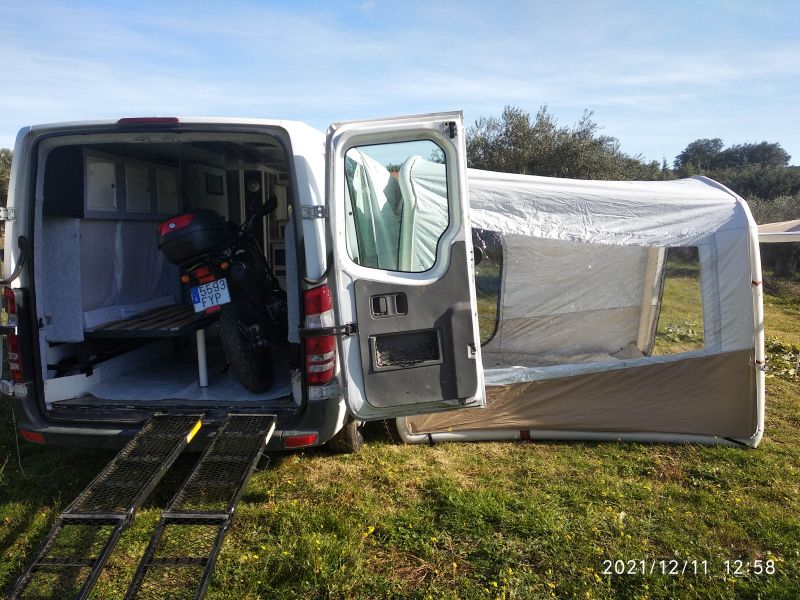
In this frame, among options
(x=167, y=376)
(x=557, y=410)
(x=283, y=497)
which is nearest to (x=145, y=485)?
(x=283, y=497)

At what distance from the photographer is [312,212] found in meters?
3.32

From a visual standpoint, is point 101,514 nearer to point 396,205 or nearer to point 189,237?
point 189,237

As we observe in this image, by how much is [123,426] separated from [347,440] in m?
1.48

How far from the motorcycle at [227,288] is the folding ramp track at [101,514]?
0.76m

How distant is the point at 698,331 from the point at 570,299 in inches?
46.7

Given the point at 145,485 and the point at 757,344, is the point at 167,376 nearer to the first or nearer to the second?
the point at 145,485

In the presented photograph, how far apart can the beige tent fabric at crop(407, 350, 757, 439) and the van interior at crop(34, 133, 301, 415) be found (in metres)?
1.63

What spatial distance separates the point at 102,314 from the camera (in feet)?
15.2

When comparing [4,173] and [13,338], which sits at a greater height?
[4,173]

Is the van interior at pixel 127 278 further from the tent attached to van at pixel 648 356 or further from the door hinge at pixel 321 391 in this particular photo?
the tent attached to van at pixel 648 356

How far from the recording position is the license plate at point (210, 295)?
4340 mm

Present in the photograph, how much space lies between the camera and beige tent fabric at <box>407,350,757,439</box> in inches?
180

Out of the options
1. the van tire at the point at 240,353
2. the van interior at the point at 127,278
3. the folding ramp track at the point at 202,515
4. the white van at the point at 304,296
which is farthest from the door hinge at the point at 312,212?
the van tire at the point at 240,353
